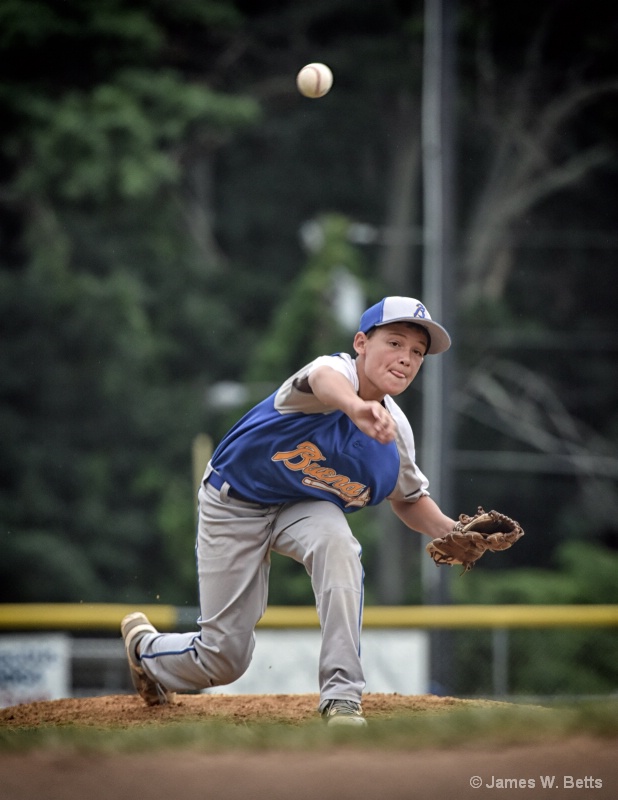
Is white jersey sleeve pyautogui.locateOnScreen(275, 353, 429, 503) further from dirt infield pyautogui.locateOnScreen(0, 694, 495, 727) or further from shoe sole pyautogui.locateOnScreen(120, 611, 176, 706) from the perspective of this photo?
shoe sole pyautogui.locateOnScreen(120, 611, 176, 706)

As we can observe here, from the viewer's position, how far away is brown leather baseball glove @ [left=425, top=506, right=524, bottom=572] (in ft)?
15.5

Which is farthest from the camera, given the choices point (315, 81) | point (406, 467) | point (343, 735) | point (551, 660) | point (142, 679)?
point (551, 660)

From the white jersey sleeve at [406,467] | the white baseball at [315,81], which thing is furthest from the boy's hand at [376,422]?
the white baseball at [315,81]

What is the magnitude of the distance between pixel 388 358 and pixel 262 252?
56.4ft

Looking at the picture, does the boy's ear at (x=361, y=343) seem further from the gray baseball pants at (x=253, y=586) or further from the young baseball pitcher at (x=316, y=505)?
the gray baseball pants at (x=253, y=586)

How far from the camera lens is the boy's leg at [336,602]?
4.61 metres

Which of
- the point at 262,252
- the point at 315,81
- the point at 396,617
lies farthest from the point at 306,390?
the point at 262,252

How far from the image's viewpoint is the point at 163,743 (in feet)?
13.0

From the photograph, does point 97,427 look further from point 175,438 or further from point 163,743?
point 163,743

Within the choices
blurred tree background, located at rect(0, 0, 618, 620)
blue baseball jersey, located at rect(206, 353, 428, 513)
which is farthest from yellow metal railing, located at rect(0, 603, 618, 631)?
blurred tree background, located at rect(0, 0, 618, 620)

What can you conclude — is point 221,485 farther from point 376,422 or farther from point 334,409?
point 376,422

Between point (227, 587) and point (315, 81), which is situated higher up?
point (315, 81)

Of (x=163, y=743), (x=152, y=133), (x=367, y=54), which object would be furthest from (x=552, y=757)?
(x=367, y=54)

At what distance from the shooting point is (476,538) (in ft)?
15.6
